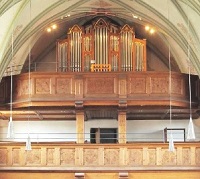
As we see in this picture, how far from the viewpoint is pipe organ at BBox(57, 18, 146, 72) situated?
26188 millimetres

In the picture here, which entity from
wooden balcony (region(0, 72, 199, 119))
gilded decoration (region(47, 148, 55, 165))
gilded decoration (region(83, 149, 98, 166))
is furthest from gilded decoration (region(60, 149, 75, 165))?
wooden balcony (region(0, 72, 199, 119))

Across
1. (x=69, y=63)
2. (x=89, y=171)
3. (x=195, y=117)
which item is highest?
(x=69, y=63)

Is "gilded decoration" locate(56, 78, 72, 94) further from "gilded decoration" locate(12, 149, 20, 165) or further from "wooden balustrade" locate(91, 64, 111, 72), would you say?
"gilded decoration" locate(12, 149, 20, 165)

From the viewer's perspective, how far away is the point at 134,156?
23.3 metres

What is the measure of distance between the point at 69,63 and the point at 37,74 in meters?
2.03

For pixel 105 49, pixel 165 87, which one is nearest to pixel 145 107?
pixel 165 87

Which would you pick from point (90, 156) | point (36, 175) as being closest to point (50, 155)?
point (36, 175)

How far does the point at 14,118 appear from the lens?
2936 cm

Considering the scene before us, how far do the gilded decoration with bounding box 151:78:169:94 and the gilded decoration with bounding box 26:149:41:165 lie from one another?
4.82m

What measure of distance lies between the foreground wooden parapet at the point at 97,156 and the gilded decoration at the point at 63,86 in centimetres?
218

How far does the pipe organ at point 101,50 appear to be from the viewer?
26.2m

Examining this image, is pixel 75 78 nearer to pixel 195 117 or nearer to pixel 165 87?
pixel 165 87

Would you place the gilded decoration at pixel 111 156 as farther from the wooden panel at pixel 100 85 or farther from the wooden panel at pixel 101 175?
the wooden panel at pixel 100 85

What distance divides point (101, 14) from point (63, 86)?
509 centimetres
